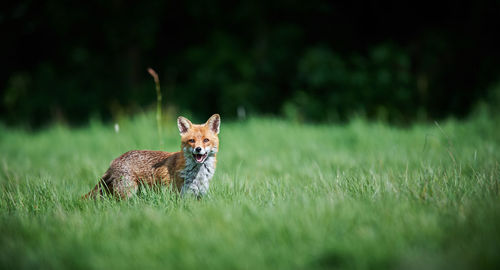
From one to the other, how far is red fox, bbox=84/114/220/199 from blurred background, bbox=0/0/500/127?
15.9 feet

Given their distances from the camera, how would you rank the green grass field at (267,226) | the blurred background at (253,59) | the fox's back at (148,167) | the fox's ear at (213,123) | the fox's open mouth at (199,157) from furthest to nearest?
the blurred background at (253,59) → the fox's ear at (213,123) → the fox's back at (148,167) → the fox's open mouth at (199,157) → the green grass field at (267,226)

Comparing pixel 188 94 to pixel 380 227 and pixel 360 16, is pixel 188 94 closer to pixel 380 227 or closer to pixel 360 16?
pixel 360 16

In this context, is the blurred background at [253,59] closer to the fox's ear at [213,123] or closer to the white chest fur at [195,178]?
the fox's ear at [213,123]

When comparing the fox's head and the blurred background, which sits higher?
the blurred background

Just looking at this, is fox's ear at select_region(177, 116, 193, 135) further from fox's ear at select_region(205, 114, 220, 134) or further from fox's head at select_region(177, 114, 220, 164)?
fox's ear at select_region(205, 114, 220, 134)

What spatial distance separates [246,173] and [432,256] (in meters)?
2.36

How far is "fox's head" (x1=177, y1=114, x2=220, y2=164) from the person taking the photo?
8.55ft

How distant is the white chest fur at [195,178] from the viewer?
2.68 meters

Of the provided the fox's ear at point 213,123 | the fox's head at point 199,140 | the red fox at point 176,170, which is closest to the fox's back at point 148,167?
the red fox at point 176,170

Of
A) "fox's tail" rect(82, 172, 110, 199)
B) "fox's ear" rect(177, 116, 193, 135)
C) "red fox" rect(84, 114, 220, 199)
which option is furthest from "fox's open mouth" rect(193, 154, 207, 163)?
"fox's tail" rect(82, 172, 110, 199)

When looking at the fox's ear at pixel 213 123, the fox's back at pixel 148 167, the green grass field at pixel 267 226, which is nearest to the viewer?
the green grass field at pixel 267 226

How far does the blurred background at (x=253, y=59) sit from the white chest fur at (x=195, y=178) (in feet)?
16.2

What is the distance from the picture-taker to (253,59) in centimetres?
1141

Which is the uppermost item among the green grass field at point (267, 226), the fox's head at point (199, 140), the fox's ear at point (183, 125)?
the fox's ear at point (183, 125)
